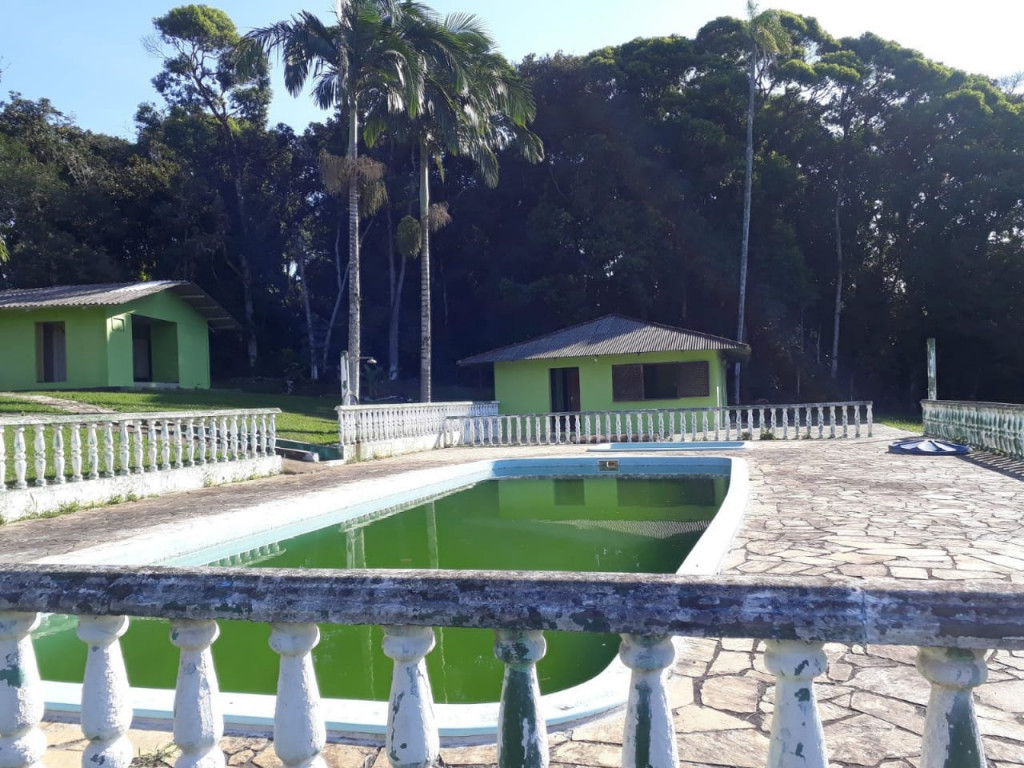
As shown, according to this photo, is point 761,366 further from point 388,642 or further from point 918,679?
point 388,642

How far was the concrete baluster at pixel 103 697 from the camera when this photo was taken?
1.66 meters

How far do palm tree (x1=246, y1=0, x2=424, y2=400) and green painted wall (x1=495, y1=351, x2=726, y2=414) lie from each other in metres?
6.91

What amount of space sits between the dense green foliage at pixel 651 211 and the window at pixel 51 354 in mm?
6965

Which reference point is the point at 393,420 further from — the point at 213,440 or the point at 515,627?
the point at 515,627

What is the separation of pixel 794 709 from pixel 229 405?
21.4 metres

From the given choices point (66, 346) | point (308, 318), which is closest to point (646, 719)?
point (66, 346)

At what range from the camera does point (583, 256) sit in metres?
30.7

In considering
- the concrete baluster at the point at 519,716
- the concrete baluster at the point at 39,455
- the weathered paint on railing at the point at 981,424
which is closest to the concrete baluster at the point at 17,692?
the concrete baluster at the point at 519,716

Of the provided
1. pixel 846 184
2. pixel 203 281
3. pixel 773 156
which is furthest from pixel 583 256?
pixel 203 281

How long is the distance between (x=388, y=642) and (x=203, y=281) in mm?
35792

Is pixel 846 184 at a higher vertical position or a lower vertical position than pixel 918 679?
higher

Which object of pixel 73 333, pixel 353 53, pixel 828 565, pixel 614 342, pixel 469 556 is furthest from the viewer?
pixel 73 333

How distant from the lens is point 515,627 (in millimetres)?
1417

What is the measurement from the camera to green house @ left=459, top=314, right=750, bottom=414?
2142 centimetres
